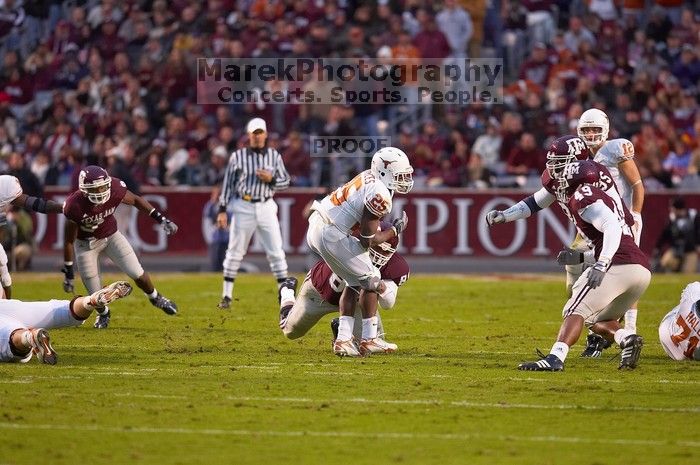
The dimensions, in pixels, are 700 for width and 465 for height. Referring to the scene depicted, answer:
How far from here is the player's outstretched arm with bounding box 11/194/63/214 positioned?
403 inches

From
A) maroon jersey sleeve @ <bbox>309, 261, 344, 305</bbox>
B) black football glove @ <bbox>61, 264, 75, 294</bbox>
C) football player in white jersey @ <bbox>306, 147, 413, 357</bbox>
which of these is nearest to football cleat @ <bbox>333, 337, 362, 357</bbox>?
football player in white jersey @ <bbox>306, 147, 413, 357</bbox>

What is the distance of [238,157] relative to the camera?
529 inches

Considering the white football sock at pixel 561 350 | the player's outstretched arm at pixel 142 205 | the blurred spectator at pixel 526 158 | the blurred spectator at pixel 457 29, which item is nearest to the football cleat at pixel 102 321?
the player's outstretched arm at pixel 142 205

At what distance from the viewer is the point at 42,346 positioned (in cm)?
873

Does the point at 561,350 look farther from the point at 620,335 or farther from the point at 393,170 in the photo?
the point at 393,170

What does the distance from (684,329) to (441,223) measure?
9631 mm

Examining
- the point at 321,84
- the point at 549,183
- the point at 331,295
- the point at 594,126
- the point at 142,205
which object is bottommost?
the point at 331,295

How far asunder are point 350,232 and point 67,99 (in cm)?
1363

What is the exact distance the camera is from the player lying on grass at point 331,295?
31.7 ft

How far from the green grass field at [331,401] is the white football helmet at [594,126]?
5.31 ft

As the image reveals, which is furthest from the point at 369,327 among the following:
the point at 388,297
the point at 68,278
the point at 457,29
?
the point at 457,29

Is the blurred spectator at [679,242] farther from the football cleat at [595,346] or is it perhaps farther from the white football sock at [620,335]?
the white football sock at [620,335]

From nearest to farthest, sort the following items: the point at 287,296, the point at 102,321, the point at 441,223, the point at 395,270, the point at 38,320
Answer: the point at 38,320 → the point at 395,270 → the point at 287,296 → the point at 102,321 → the point at 441,223

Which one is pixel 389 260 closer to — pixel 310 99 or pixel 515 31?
pixel 310 99
